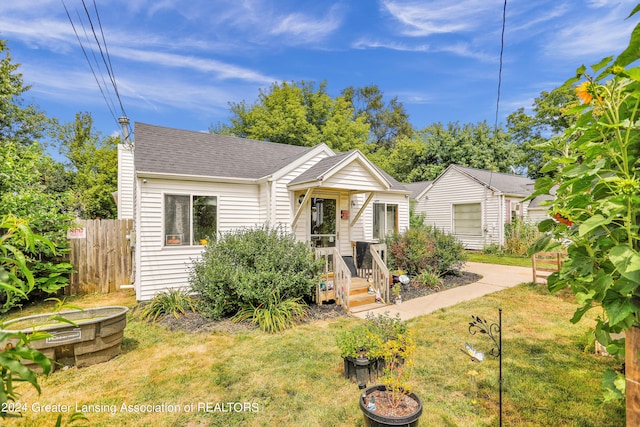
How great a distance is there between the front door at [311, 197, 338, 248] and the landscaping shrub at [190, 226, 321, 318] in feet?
6.91

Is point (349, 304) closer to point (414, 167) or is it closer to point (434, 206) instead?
point (434, 206)

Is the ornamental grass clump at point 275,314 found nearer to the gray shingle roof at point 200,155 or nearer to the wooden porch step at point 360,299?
the wooden porch step at point 360,299

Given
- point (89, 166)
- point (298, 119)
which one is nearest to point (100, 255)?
point (298, 119)

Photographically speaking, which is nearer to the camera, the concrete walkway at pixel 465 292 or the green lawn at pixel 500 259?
the concrete walkway at pixel 465 292

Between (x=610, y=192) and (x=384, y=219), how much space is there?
10.1 metres

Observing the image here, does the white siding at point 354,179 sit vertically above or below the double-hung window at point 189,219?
above

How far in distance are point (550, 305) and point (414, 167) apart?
21.4 meters

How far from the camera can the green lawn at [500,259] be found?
507 inches

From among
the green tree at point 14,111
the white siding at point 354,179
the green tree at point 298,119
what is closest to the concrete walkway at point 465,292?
the white siding at point 354,179

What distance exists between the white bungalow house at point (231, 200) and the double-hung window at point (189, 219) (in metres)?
0.02

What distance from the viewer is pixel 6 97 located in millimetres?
17641

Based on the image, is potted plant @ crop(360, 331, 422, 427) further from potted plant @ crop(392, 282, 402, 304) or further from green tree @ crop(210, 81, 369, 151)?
green tree @ crop(210, 81, 369, 151)

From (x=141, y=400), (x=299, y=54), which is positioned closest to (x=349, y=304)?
(x=141, y=400)

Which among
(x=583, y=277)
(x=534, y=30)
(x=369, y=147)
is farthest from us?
(x=369, y=147)
